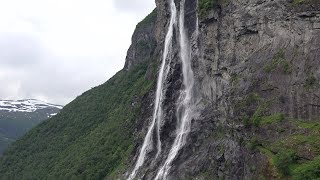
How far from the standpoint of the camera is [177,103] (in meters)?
67.1

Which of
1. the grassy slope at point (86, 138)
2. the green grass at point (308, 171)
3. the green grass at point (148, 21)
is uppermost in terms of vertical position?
the green grass at point (148, 21)

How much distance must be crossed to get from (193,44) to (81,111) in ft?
255

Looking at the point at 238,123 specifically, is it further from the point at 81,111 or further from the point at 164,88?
the point at 81,111

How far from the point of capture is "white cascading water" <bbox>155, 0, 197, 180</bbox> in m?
61.6

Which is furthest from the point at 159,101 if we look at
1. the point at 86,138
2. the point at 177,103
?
the point at 86,138

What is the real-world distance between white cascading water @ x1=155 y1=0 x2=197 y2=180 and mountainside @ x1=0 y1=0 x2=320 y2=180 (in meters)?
0.15

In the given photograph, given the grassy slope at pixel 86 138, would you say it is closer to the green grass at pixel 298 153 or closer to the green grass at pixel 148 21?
the green grass at pixel 148 21

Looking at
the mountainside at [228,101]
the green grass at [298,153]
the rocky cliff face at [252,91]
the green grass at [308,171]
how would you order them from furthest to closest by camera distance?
1. the mountainside at [228,101]
2. the rocky cliff face at [252,91]
3. the green grass at [298,153]
4. the green grass at [308,171]

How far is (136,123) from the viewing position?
283 feet

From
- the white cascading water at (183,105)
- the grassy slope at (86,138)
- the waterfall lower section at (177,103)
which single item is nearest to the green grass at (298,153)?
the white cascading water at (183,105)

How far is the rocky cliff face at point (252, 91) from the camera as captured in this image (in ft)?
146

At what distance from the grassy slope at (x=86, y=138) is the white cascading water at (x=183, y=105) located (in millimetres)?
17676

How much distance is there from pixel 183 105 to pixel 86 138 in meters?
51.2

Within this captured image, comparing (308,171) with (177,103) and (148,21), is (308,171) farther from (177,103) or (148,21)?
(148,21)
